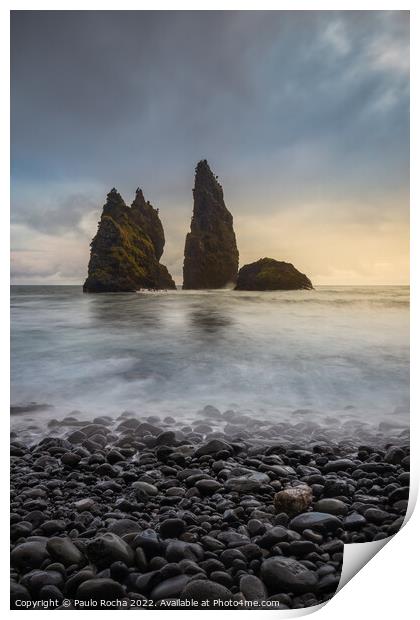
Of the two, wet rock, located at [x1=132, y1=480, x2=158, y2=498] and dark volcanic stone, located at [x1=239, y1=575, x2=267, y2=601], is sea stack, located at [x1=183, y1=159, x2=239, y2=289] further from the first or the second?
dark volcanic stone, located at [x1=239, y1=575, x2=267, y2=601]

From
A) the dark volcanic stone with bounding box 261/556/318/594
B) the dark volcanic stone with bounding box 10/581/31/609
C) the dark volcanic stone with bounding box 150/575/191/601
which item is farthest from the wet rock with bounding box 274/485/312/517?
the dark volcanic stone with bounding box 10/581/31/609

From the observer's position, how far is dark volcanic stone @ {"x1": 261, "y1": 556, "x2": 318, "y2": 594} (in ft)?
7.79

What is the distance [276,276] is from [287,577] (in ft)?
5.91

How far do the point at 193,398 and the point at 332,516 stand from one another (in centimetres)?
110

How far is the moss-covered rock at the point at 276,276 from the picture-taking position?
3.35 meters

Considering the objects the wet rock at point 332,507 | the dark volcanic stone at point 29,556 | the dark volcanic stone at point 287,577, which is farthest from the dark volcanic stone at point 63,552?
the wet rock at point 332,507

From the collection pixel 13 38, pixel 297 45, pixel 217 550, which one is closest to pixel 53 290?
pixel 13 38

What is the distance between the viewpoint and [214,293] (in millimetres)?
3596

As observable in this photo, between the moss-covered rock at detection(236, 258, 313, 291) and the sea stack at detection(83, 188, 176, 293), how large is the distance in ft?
2.07

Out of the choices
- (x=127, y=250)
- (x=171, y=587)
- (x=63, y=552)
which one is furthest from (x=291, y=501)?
(x=127, y=250)

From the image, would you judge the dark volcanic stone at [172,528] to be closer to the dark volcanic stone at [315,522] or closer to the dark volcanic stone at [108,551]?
the dark volcanic stone at [108,551]

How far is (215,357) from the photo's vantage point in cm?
333

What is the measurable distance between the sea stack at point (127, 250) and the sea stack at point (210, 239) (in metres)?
0.21

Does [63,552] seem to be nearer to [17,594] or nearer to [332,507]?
[17,594]
